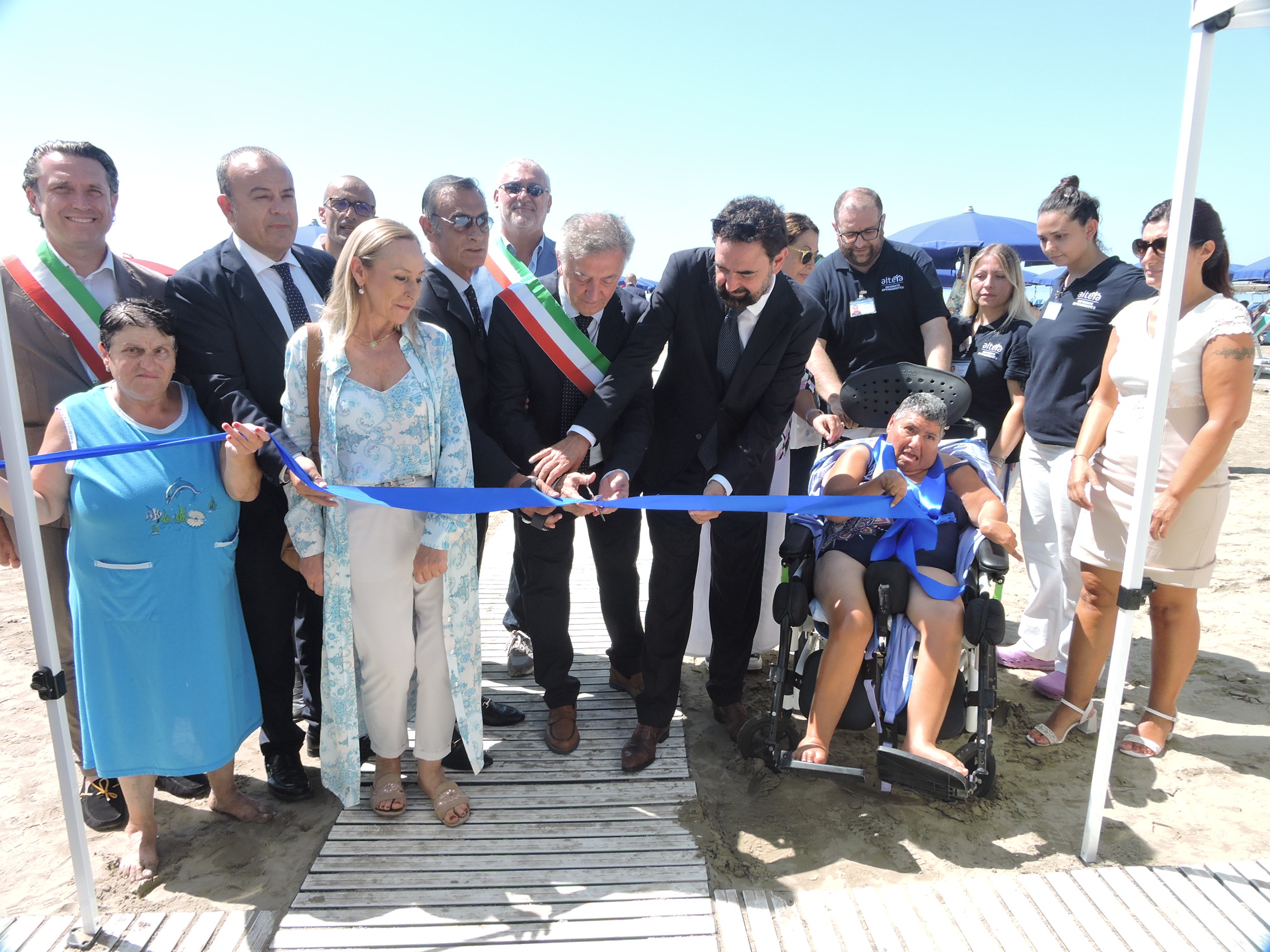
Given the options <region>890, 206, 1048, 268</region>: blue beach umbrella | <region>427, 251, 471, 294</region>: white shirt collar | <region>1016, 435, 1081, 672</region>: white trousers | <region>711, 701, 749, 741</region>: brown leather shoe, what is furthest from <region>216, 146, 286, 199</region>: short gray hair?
<region>890, 206, 1048, 268</region>: blue beach umbrella

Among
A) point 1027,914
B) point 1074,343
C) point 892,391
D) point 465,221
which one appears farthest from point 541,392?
point 1074,343

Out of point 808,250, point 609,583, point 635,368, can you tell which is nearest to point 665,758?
point 609,583

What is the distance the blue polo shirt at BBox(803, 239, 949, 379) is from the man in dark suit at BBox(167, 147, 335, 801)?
2726 millimetres

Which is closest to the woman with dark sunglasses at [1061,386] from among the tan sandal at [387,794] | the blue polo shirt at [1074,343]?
the blue polo shirt at [1074,343]

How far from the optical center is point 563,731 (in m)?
3.71

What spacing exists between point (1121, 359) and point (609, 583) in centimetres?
260

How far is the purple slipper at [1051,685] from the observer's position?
4.32m

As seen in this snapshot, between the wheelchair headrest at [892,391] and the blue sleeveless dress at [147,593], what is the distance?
9.44 feet

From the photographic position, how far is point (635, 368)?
3.46 metres

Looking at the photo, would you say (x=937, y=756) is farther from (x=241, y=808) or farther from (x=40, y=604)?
(x=40, y=604)

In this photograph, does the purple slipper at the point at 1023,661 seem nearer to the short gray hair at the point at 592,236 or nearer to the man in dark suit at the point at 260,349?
the short gray hair at the point at 592,236

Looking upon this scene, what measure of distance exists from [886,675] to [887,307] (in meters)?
2.14

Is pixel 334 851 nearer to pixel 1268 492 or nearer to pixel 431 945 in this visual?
pixel 431 945

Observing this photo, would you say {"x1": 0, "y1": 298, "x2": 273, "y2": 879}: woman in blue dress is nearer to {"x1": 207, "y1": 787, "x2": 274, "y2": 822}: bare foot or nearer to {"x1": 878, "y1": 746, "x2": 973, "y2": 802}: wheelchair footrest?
{"x1": 207, "y1": 787, "x2": 274, "y2": 822}: bare foot
